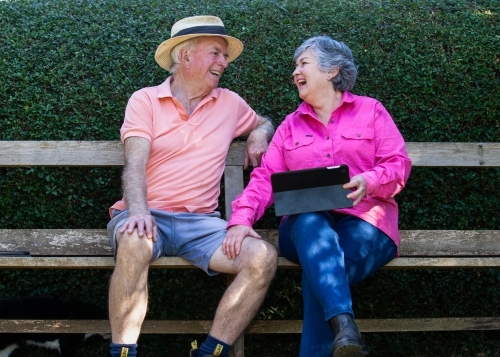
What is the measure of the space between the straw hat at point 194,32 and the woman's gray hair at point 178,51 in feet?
0.06

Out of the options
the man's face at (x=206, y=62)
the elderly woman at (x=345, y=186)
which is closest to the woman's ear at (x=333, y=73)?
the elderly woman at (x=345, y=186)

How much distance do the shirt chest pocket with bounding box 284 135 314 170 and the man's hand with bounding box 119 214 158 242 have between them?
2.63 feet

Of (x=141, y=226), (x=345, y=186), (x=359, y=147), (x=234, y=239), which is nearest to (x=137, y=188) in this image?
(x=141, y=226)

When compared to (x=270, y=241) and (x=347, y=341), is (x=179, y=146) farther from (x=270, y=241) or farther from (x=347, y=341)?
(x=347, y=341)

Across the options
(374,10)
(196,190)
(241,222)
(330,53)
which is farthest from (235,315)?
(374,10)

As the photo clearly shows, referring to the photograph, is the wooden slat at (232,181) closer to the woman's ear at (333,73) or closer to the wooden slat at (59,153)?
the wooden slat at (59,153)

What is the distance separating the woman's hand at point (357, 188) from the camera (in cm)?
331

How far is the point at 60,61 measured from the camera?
14.4ft

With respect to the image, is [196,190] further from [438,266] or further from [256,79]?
[438,266]

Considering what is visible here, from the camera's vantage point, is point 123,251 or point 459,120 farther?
point 459,120

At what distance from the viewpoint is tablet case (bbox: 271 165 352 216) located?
3307 mm

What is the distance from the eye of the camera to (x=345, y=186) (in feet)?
10.9

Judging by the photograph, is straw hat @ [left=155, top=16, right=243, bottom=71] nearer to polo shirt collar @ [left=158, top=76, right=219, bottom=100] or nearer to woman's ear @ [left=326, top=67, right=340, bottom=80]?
polo shirt collar @ [left=158, top=76, right=219, bottom=100]

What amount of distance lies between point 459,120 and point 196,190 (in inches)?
67.6
